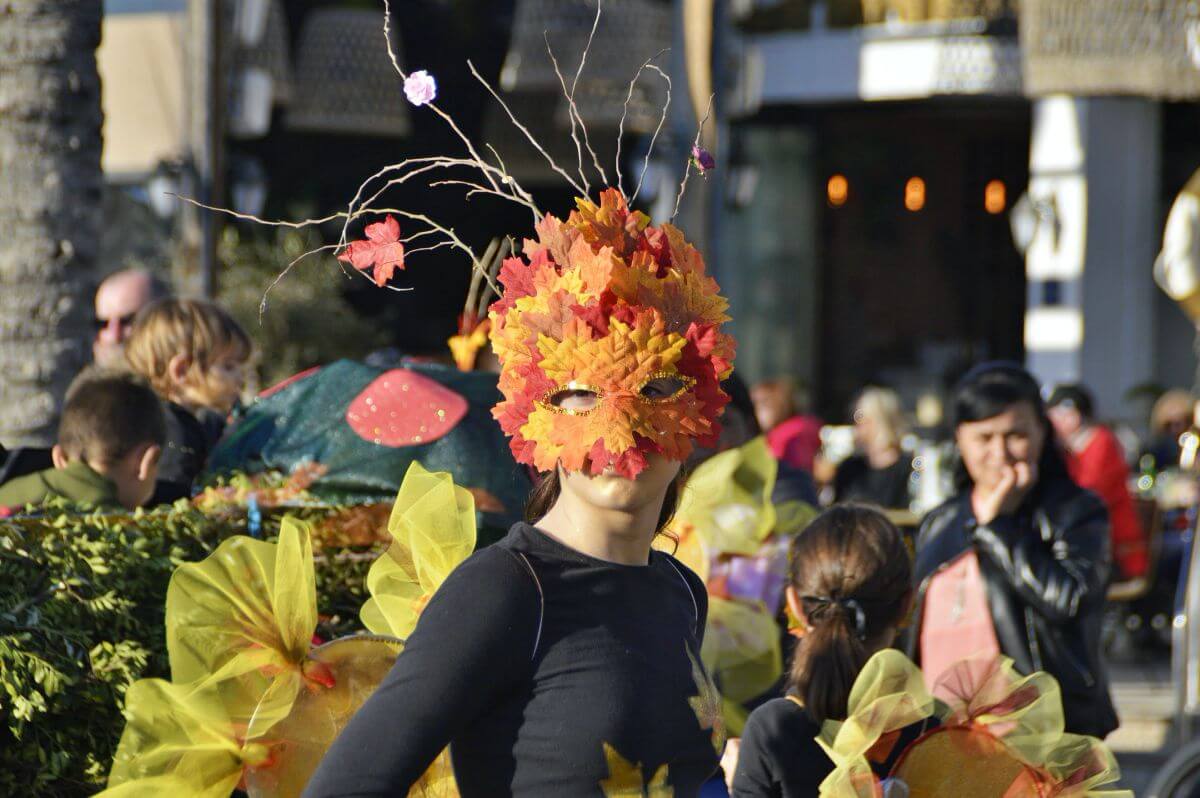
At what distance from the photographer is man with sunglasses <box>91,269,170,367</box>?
5.09 meters

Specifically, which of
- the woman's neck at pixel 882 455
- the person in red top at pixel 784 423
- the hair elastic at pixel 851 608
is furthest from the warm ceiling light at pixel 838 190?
the hair elastic at pixel 851 608

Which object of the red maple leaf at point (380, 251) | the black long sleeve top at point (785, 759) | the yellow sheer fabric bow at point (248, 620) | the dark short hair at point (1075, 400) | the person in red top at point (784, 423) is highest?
the red maple leaf at point (380, 251)

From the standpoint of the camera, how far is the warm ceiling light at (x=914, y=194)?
17016 mm

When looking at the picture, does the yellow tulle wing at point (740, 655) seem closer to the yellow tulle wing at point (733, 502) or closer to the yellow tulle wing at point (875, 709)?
the yellow tulle wing at point (733, 502)

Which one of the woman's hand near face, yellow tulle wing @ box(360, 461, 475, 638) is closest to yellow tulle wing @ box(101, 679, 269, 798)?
yellow tulle wing @ box(360, 461, 475, 638)

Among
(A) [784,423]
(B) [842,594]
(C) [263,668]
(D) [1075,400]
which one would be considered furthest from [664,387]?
(D) [1075,400]

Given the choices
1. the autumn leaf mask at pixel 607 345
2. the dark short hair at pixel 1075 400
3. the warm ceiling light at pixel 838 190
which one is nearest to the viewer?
the autumn leaf mask at pixel 607 345

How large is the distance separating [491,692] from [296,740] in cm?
53

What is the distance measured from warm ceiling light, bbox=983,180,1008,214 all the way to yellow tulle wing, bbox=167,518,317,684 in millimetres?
15322

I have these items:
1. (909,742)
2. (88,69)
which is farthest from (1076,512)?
(88,69)

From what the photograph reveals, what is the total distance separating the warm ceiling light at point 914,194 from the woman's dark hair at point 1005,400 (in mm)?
13034

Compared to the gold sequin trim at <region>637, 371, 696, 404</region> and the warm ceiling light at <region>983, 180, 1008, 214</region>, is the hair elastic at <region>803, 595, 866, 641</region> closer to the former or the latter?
the gold sequin trim at <region>637, 371, 696, 404</region>

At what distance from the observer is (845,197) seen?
→ 56.7 feet

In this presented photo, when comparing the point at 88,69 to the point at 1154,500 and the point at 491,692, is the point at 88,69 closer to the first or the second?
the point at 491,692
